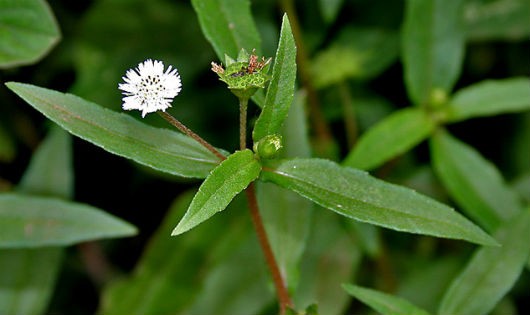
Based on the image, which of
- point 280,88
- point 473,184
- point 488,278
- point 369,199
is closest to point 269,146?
point 280,88

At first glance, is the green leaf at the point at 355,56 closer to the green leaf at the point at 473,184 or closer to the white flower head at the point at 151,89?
the green leaf at the point at 473,184

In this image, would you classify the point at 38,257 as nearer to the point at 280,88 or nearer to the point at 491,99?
the point at 280,88

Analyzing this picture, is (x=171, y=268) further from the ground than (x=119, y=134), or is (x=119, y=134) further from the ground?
(x=171, y=268)

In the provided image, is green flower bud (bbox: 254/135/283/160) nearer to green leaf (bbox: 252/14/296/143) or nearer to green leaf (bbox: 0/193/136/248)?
green leaf (bbox: 252/14/296/143)

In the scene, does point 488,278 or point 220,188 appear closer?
point 220,188

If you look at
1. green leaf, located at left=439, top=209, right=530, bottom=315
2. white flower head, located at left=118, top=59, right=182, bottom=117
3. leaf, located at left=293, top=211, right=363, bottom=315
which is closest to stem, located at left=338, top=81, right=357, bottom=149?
leaf, located at left=293, top=211, right=363, bottom=315

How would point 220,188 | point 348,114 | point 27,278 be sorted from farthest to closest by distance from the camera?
1. point 348,114
2. point 27,278
3. point 220,188

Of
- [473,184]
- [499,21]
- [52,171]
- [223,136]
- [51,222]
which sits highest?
[499,21]
